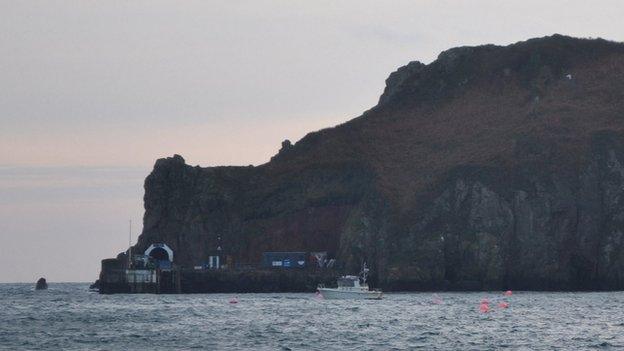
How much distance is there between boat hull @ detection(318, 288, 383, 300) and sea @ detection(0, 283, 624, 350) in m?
1.78

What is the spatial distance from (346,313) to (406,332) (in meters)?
30.4

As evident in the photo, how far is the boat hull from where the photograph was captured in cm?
17688

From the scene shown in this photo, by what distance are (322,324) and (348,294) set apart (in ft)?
173

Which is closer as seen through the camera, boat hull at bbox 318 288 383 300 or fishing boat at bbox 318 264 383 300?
boat hull at bbox 318 288 383 300

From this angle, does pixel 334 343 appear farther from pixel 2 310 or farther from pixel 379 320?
pixel 2 310

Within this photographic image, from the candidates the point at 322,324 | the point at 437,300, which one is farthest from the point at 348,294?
the point at 322,324

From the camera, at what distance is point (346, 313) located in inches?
5743

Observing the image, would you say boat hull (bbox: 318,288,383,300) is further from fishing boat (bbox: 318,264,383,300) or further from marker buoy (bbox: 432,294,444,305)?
marker buoy (bbox: 432,294,444,305)

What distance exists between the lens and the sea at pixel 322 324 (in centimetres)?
10444

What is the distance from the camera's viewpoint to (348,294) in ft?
586

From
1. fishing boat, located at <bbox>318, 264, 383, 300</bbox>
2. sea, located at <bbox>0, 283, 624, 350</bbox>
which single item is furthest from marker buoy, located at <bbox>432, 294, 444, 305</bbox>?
fishing boat, located at <bbox>318, 264, 383, 300</bbox>

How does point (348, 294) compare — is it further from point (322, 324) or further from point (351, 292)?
point (322, 324)

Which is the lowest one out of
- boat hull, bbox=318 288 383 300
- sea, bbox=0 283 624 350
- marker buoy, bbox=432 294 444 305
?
sea, bbox=0 283 624 350

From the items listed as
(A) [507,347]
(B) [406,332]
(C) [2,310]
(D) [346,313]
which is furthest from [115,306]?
(A) [507,347]
